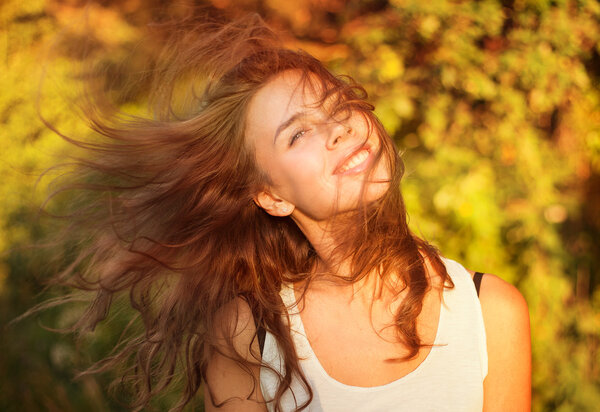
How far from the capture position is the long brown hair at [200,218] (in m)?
2.05

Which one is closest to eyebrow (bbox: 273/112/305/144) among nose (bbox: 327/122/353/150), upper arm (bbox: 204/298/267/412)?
nose (bbox: 327/122/353/150)

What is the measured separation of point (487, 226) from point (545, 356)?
2.19 feet

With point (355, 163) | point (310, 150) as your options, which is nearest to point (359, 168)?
point (355, 163)

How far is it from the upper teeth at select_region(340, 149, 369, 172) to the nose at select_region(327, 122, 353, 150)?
6 centimetres

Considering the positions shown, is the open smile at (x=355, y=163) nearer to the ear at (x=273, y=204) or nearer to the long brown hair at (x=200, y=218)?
the long brown hair at (x=200, y=218)

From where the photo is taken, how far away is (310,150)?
6.17 ft

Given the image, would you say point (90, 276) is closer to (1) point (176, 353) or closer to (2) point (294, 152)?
(1) point (176, 353)

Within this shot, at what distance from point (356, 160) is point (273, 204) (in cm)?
34

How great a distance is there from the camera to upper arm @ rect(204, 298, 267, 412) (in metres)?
2.03

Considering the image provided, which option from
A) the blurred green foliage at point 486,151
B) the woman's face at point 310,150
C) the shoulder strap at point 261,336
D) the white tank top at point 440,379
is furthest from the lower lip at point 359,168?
the blurred green foliage at point 486,151

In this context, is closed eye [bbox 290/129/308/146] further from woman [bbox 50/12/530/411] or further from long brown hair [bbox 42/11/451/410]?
long brown hair [bbox 42/11/451/410]

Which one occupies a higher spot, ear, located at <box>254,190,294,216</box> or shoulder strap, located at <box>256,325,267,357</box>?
ear, located at <box>254,190,294,216</box>

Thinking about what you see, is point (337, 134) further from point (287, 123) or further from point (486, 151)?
point (486, 151)

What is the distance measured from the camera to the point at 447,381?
6.01 ft
